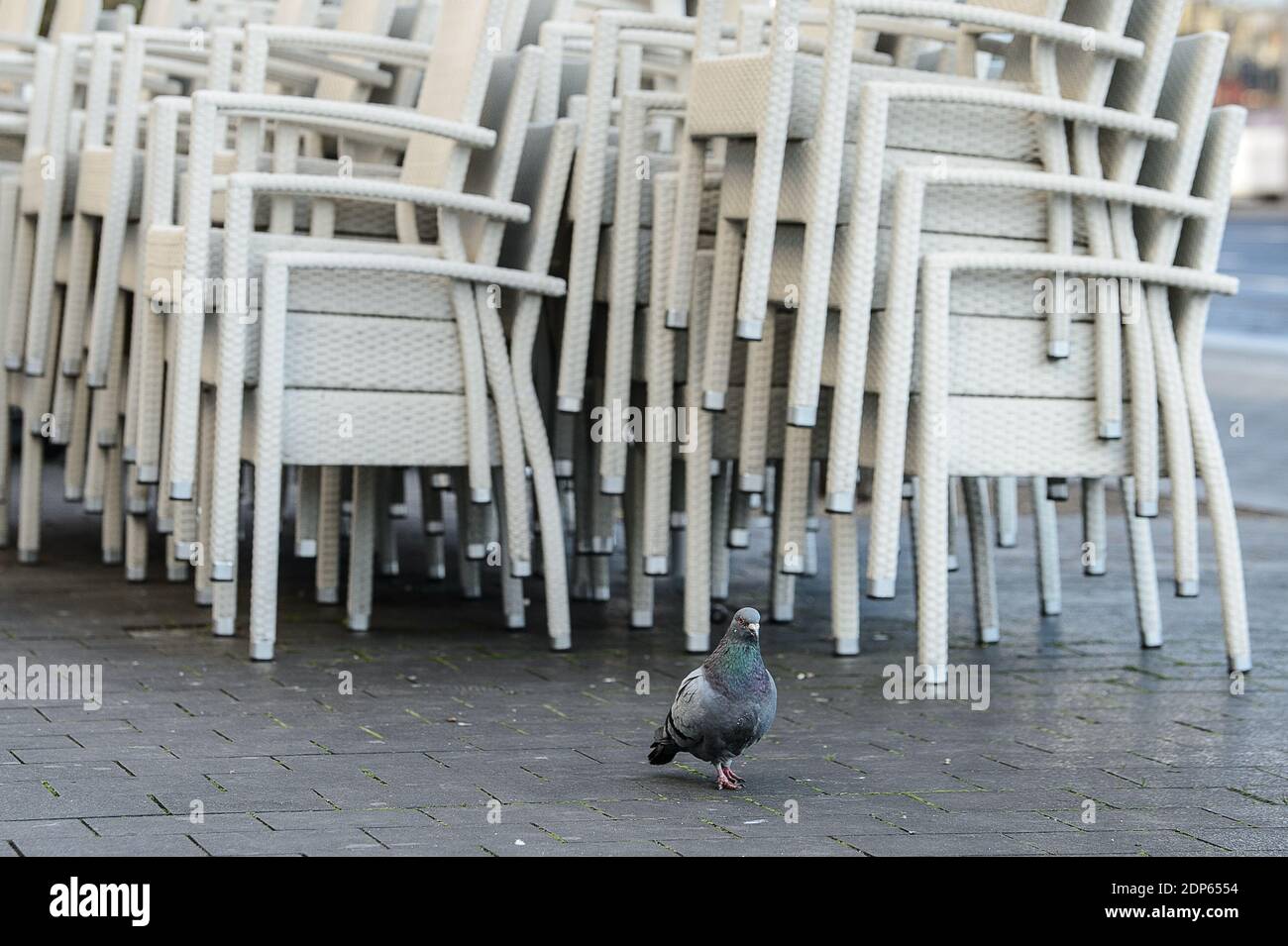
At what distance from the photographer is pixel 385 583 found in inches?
271

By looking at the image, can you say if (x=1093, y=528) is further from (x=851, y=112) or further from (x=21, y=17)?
(x=21, y=17)

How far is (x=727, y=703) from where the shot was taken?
383 cm

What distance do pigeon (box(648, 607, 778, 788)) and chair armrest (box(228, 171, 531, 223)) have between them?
6.08 feet

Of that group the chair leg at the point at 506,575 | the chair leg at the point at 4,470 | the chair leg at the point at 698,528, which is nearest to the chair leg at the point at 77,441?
the chair leg at the point at 4,470

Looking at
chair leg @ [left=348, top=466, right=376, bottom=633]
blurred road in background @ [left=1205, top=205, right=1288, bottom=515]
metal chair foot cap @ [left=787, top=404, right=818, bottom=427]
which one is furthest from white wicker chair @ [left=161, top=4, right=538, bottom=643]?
blurred road in background @ [left=1205, top=205, right=1288, bottom=515]

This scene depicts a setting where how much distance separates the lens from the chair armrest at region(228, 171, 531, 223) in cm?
517

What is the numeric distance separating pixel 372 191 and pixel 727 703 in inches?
78.6

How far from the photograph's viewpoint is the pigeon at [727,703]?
3830 mm

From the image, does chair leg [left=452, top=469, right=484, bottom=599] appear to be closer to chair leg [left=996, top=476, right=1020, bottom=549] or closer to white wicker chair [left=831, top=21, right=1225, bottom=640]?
white wicker chair [left=831, top=21, right=1225, bottom=640]

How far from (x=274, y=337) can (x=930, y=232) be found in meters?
1.64

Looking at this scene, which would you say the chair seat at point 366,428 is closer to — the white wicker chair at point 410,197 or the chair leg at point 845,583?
the white wicker chair at point 410,197
